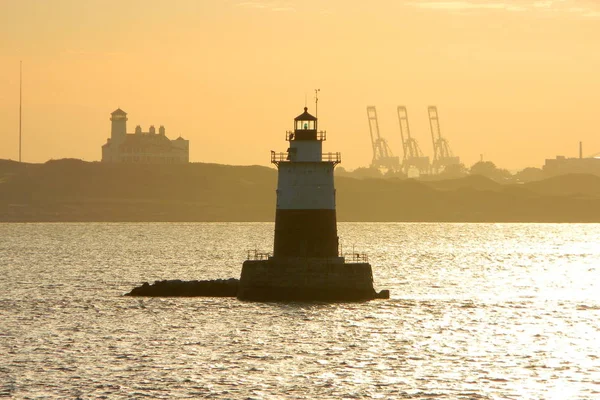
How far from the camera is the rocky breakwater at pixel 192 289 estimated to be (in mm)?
73875

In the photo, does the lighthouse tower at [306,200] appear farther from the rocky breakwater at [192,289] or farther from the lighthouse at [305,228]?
the rocky breakwater at [192,289]

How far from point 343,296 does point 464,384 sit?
19.2 metres

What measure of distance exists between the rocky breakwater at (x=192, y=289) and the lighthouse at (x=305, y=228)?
982 cm

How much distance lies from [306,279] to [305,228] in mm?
2634

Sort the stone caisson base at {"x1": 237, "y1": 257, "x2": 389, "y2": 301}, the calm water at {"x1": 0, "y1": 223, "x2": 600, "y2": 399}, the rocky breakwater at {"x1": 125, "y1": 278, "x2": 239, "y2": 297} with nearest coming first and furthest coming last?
the calm water at {"x1": 0, "y1": 223, "x2": 600, "y2": 399} < the stone caisson base at {"x1": 237, "y1": 257, "x2": 389, "y2": 301} < the rocky breakwater at {"x1": 125, "y1": 278, "x2": 239, "y2": 297}

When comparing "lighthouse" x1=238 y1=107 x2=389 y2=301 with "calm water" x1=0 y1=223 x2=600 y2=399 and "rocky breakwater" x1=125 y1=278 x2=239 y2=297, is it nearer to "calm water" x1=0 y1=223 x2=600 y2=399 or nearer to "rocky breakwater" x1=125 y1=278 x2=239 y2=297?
"calm water" x1=0 y1=223 x2=600 y2=399

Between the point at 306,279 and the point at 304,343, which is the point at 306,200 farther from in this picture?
the point at 304,343

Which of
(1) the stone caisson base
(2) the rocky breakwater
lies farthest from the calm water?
(2) the rocky breakwater

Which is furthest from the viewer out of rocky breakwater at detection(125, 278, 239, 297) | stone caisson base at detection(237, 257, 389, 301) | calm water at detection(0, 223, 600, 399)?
rocky breakwater at detection(125, 278, 239, 297)

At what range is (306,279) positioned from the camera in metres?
63.5

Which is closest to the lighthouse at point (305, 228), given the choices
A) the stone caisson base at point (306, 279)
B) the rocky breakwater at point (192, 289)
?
the stone caisson base at point (306, 279)

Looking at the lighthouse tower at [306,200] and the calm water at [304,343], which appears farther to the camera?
the lighthouse tower at [306,200]

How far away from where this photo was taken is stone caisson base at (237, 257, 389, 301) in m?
63.5

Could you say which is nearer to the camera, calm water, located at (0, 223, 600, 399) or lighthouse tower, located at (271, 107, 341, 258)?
calm water, located at (0, 223, 600, 399)
